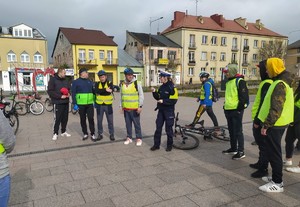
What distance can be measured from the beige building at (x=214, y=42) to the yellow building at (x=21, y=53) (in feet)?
77.9

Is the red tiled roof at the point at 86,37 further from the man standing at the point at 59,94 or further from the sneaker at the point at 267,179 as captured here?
the sneaker at the point at 267,179

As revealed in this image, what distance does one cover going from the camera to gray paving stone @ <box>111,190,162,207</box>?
3125mm

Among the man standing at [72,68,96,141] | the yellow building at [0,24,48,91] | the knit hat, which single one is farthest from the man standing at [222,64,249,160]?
the yellow building at [0,24,48,91]

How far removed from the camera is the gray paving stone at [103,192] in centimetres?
331

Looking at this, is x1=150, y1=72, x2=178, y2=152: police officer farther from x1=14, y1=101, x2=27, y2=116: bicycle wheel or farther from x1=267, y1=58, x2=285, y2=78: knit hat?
x1=14, y1=101, x2=27, y2=116: bicycle wheel

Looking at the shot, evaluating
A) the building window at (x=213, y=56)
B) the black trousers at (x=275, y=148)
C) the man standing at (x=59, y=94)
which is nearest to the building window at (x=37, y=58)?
the building window at (x=213, y=56)

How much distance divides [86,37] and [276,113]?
39513 mm

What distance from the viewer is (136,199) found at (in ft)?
10.6

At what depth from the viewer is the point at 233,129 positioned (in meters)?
4.84

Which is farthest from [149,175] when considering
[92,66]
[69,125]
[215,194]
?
[92,66]

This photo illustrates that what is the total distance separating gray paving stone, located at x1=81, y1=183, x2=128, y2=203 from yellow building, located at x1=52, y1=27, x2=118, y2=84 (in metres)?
34.8

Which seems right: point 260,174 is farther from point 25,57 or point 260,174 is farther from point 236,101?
point 25,57

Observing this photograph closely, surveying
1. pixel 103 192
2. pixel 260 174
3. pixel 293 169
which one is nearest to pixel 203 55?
pixel 293 169

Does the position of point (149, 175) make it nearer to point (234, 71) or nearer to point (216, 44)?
point (234, 71)
